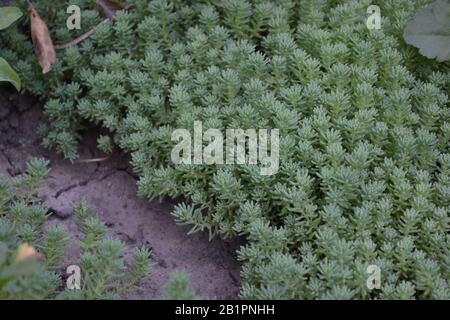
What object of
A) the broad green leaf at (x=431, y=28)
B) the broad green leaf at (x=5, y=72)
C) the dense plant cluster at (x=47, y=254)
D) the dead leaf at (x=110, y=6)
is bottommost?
the dense plant cluster at (x=47, y=254)

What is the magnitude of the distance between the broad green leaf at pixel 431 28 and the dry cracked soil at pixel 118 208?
1.01m

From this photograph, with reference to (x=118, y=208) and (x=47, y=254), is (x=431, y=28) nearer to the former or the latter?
(x=118, y=208)

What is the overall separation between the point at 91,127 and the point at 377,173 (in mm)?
1211

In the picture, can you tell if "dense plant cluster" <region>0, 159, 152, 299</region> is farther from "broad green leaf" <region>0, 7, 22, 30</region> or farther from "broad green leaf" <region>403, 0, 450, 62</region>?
"broad green leaf" <region>403, 0, 450, 62</region>

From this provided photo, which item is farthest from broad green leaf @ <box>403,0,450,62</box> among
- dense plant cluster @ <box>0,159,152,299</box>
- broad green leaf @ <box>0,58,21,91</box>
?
broad green leaf @ <box>0,58,21,91</box>

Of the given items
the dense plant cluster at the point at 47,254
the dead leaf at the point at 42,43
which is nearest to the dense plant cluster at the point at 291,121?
the dead leaf at the point at 42,43

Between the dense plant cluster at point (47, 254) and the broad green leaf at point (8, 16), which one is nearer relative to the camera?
the dense plant cluster at point (47, 254)

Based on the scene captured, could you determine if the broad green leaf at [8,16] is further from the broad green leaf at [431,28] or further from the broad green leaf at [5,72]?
the broad green leaf at [431,28]

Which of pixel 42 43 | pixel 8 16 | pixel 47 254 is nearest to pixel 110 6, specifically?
pixel 42 43

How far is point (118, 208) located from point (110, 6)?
889 millimetres

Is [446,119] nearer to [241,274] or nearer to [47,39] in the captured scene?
[241,274]

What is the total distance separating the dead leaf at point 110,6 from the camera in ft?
9.73

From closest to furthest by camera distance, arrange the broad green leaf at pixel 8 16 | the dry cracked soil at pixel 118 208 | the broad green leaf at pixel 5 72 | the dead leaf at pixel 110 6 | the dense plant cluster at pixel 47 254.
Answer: the dense plant cluster at pixel 47 254
the dry cracked soil at pixel 118 208
the broad green leaf at pixel 5 72
the broad green leaf at pixel 8 16
the dead leaf at pixel 110 6

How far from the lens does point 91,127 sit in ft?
9.53
